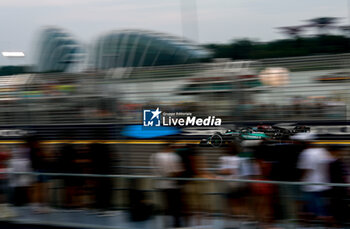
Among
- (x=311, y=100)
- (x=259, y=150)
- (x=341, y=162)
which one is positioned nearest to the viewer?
(x=341, y=162)

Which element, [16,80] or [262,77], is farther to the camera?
[16,80]

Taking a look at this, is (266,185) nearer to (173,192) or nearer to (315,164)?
(315,164)

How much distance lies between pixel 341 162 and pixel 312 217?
745mm

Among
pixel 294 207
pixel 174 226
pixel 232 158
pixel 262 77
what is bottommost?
pixel 174 226

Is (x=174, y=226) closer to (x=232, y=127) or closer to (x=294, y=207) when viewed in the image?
(x=294, y=207)

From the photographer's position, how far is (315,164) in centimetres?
463

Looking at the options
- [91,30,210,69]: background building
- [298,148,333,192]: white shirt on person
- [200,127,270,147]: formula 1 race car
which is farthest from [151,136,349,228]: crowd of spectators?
[91,30,210,69]: background building

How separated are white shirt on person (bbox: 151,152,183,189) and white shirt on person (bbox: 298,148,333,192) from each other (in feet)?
4.51

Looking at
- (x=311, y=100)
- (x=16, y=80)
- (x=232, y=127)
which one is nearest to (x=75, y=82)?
(x=16, y=80)

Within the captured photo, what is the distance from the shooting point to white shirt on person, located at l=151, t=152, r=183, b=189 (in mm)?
4762

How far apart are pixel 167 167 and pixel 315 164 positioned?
5.43 ft

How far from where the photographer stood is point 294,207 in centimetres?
427

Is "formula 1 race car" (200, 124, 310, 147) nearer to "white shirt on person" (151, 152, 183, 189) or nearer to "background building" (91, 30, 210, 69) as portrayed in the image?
"white shirt on person" (151, 152, 183, 189)

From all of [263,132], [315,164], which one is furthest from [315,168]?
[263,132]
